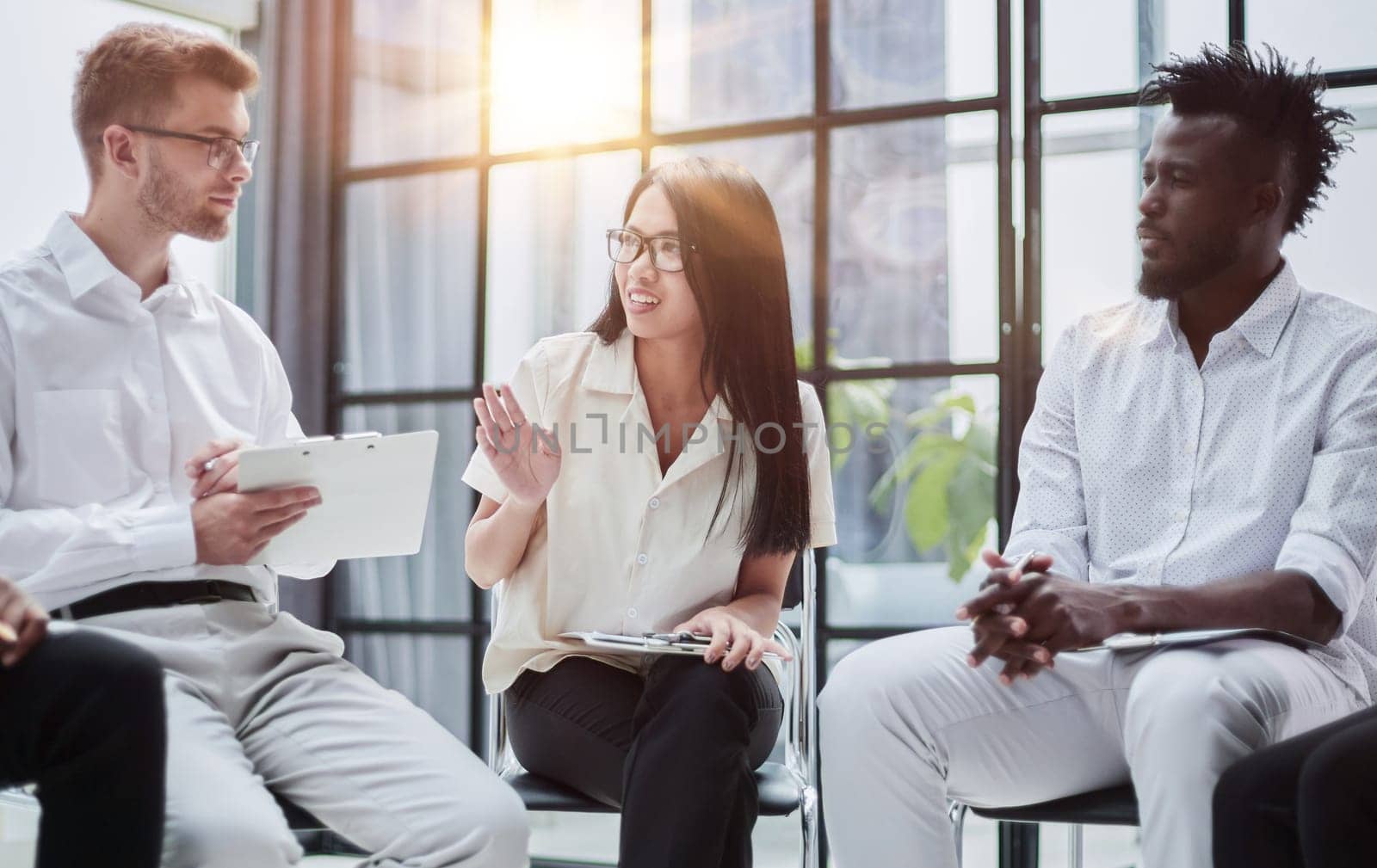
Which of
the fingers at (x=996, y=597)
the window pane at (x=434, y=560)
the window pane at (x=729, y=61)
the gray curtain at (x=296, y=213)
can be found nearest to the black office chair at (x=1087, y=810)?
the fingers at (x=996, y=597)

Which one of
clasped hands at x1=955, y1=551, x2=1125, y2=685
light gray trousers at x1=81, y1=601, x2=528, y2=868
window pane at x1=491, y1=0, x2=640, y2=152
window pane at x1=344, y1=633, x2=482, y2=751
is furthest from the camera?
window pane at x1=344, y1=633, x2=482, y2=751

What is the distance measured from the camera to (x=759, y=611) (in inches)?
80.1

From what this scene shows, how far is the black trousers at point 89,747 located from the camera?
4.64ft

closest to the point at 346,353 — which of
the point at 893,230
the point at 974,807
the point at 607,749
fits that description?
the point at 893,230

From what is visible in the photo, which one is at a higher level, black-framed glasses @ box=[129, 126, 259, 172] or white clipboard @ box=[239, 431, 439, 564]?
black-framed glasses @ box=[129, 126, 259, 172]

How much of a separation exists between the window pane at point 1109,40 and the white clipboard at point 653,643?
1690mm

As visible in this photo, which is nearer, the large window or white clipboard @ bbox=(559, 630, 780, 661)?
white clipboard @ bbox=(559, 630, 780, 661)

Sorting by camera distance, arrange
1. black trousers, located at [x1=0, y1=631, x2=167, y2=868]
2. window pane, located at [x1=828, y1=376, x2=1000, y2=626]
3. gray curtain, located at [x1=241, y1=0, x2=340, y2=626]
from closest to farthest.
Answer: black trousers, located at [x1=0, y1=631, x2=167, y2=868], window pane, located at [x1=828, y1=376, x2=1000, y2=626], gray curtain, located at [x1=241, y1=0, x2=340, y2=626]

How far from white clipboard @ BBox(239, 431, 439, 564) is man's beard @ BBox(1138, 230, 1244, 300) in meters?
1.27

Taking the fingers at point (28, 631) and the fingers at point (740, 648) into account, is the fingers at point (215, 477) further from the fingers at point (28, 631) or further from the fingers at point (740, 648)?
the fingers at point (740, 648)

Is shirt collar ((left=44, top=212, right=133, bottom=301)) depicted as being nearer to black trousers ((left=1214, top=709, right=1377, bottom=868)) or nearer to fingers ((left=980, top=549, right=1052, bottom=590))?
fingers ((left=980, top=549, right=1052, bottom=590))

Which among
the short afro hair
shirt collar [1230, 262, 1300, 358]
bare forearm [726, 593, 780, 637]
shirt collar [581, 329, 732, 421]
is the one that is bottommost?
bare forearm [726, 593, 780, 637]

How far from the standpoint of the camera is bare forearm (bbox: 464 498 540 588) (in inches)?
80.2

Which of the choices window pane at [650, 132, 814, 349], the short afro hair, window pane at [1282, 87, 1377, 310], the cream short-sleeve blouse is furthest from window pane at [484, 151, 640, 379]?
window pane at [1282, 87, 1377, 310]
